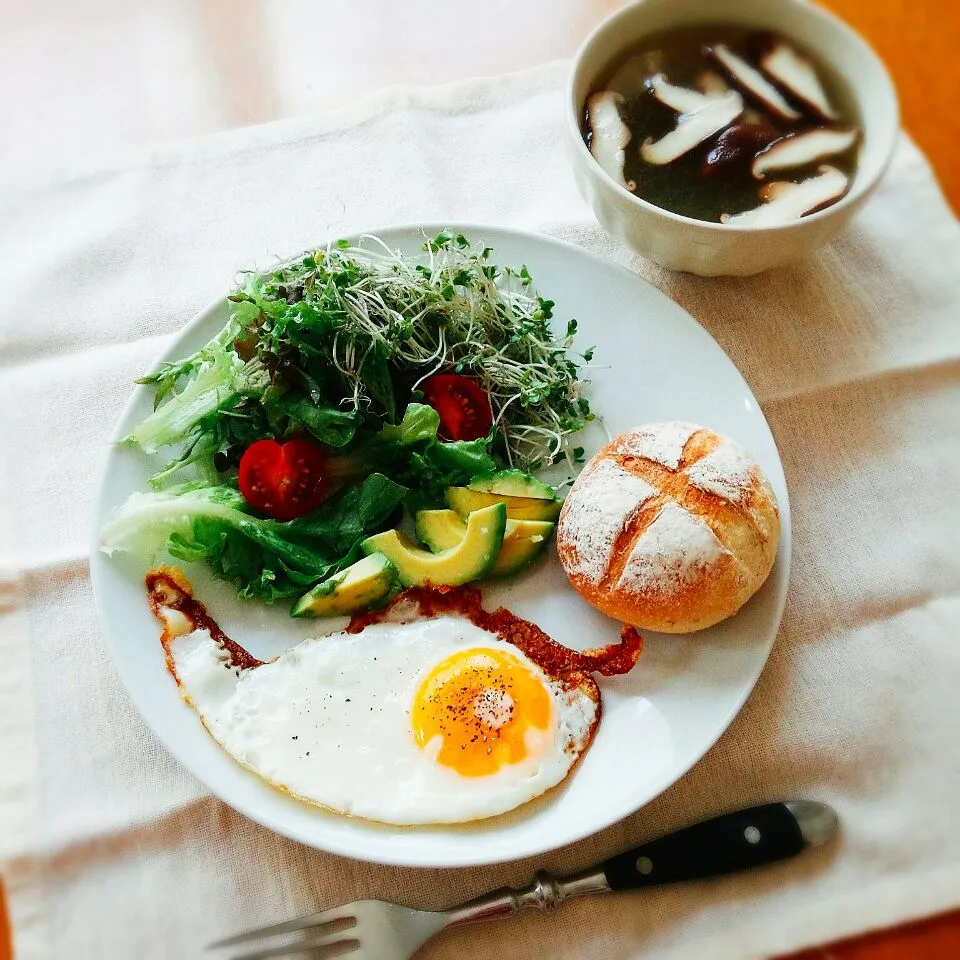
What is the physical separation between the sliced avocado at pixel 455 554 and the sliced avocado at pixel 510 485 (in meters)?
0.06

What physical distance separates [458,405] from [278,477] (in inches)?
18.5

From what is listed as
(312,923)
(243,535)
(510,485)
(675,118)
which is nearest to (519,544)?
(510,485)

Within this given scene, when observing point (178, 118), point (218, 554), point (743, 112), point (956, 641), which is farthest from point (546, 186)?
point (956, 641)

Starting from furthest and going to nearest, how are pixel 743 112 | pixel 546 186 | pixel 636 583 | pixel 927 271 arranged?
pixel 546 186 < pixel 927 271 < pixel 743 112 < pixel 636 583

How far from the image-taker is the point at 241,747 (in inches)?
75.0

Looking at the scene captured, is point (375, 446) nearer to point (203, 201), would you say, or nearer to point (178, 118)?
point (203, 201)

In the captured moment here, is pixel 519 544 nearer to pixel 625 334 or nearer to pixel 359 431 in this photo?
pixel 359 431

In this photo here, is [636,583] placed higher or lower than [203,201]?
lower

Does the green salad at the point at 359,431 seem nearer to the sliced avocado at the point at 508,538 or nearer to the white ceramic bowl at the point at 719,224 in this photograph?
the sliced avocado at the point at 508,538

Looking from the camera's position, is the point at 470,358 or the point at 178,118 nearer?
the point at 470,358

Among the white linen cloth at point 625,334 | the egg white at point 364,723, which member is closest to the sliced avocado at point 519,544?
the egg white at point 364,723

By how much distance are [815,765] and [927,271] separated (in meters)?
1.45

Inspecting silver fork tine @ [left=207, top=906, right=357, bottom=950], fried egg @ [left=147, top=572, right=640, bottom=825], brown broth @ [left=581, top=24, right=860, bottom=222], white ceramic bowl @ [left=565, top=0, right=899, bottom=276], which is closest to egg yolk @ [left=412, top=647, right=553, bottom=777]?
fried egg @ [left=147, top=572, right=640, bottom=825]

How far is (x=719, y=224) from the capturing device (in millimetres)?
2162
